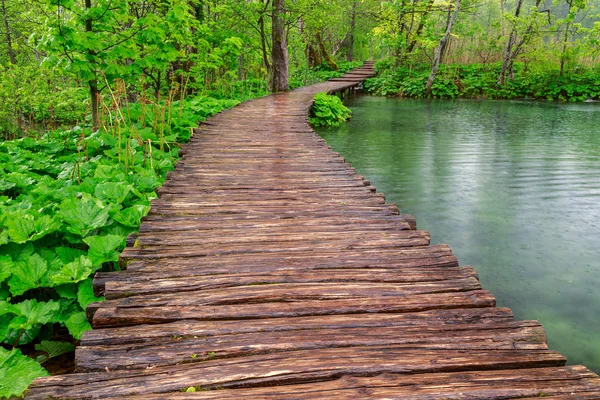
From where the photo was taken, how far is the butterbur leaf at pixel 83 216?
3385 mm

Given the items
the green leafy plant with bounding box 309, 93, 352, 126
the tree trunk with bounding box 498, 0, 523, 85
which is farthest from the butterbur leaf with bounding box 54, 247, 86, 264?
the tree trunk with bounding box 498, 0, 523, 85

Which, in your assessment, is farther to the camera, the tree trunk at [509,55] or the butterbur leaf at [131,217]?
the tree trunk at [509,55]

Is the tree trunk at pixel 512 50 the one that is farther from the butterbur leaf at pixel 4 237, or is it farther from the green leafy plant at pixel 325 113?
the butterbur leaf at pixel 4 237

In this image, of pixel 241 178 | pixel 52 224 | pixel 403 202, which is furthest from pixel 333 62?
pixel 52 224

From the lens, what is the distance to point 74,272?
2.85 metres

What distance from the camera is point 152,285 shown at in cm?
269

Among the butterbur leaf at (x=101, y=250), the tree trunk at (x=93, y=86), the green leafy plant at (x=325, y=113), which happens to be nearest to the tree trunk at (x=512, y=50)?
the green leafy plant at (x=325, y=113)

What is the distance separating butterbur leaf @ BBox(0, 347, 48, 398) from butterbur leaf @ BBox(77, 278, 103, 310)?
0.45 meters

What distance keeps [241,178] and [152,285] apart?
2692mm

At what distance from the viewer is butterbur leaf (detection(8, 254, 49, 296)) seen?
9.46ft

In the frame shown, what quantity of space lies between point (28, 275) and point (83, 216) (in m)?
0.65

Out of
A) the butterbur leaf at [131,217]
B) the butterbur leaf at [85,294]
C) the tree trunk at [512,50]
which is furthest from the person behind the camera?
the tree trunk at [512,50]

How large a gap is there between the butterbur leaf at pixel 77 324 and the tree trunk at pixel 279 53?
13994 mm

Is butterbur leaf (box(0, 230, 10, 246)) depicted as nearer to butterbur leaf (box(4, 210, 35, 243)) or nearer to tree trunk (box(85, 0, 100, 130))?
butterbur leaf (box(4, 210, 35, 243))
